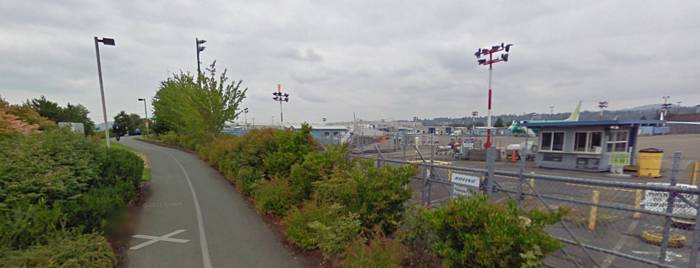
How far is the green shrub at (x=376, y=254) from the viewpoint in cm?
376

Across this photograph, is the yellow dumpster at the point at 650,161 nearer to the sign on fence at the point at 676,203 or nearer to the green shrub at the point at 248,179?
the sign on fence at the point at 676,203

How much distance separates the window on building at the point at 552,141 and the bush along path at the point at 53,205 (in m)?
21.5

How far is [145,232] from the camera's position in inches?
245

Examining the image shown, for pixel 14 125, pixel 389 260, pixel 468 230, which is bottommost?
pixel 389 260

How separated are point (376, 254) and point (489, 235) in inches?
59.6

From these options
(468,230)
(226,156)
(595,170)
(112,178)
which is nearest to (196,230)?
(112,178)

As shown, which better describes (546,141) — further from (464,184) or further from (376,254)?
(376,254)

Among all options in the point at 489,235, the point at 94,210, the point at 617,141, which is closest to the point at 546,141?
the point at 617,141

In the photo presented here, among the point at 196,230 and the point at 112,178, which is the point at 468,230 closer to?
the point at 196,230

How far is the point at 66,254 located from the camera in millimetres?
4020

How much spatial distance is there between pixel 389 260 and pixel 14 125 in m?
10.2

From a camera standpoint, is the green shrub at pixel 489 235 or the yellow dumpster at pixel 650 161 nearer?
the green shrub at pixel 489 235

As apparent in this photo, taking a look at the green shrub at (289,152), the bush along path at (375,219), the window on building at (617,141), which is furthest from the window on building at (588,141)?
the green shrub at (289,152)

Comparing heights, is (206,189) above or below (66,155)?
below
